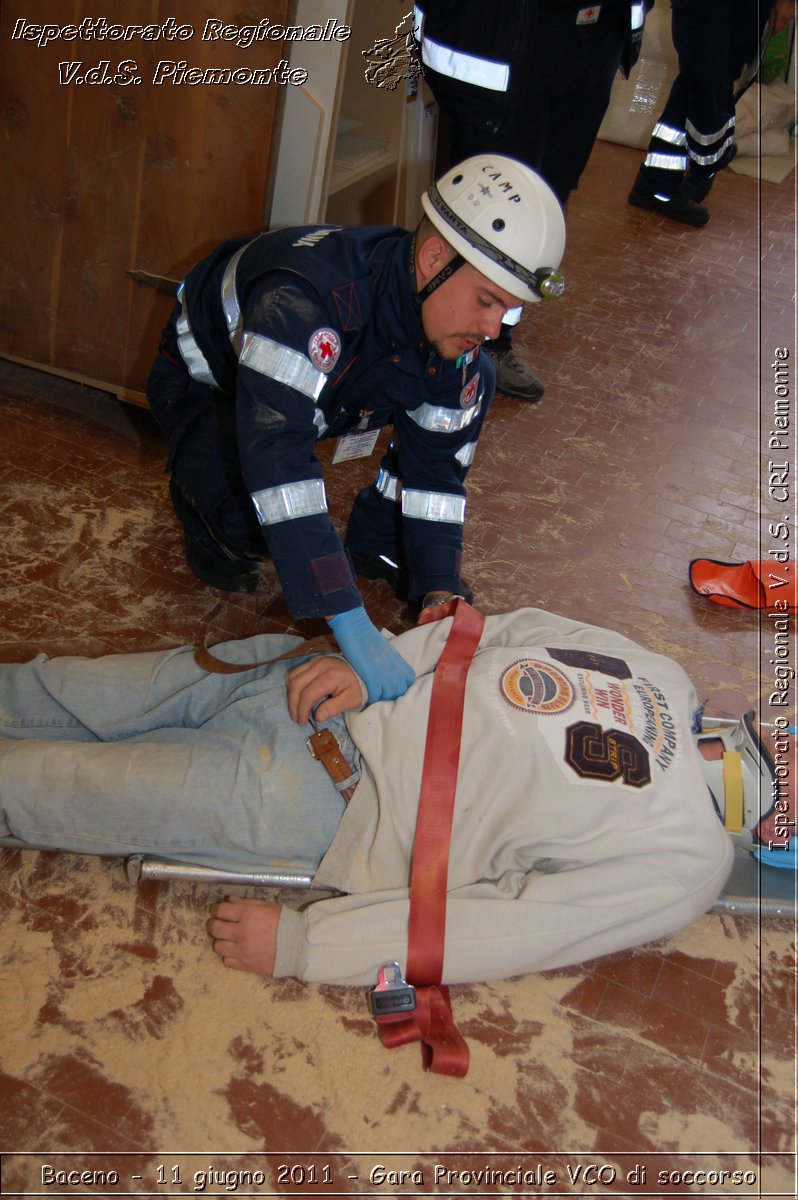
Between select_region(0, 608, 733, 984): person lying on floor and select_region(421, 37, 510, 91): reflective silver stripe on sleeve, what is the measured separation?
183 cm

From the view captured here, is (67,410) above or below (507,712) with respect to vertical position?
below

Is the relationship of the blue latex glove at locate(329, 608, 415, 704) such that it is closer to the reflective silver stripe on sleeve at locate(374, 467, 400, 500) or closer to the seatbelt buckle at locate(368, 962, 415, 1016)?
the seatbelt buckle at locate(368, 962, 415, 1016)

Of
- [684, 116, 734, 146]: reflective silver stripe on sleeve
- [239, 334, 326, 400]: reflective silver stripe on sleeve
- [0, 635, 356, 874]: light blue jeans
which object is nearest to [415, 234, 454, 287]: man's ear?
[239, 334, 326, 400]: reflective silver stripe on sleeve

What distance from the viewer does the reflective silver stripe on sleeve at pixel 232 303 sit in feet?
7.00

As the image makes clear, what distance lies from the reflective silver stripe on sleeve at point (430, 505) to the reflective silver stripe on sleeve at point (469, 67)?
1292mm

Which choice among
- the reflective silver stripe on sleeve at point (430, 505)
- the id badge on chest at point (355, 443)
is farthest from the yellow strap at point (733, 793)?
the id badge on chest at point (355, 443)

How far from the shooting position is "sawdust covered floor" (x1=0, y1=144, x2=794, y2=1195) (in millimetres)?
1515

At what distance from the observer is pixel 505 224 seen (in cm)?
186

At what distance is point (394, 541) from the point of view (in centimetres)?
259

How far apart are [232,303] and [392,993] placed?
1472mm

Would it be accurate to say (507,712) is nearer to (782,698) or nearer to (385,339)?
(385,339)

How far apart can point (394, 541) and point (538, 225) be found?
0.96 meters

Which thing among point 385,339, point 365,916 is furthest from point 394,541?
point 365,916

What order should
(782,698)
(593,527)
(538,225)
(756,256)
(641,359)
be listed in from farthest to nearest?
1. (756,256)
2. (641,359)
3. (593,527)
4. (782,698)
5. (538,225)
